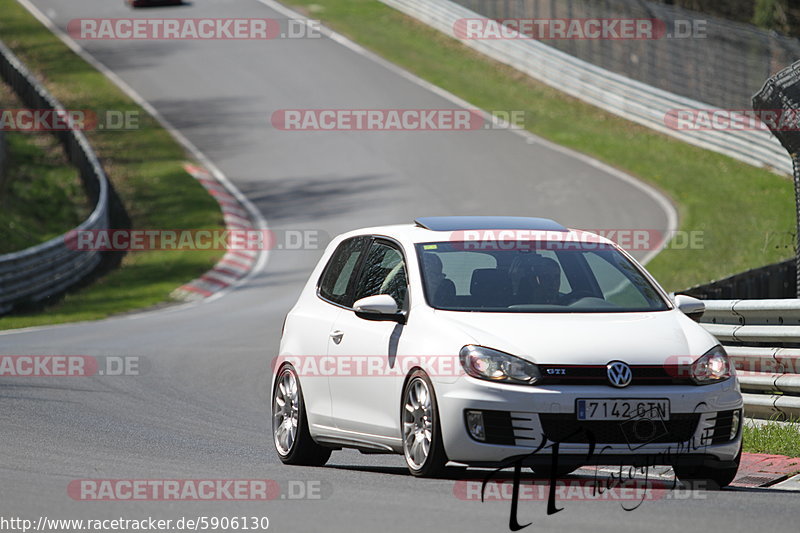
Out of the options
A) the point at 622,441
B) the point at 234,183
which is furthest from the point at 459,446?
the point at 234,183

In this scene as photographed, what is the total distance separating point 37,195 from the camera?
33312 millimetres

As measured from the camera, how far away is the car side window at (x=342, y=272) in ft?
31.2

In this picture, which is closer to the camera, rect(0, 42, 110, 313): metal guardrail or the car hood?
the car hood

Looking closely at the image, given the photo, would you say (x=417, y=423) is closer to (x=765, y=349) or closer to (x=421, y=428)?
(x=421, y=428)

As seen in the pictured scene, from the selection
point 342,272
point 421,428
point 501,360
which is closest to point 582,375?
point 501,360

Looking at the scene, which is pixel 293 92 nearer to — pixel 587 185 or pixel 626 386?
pixel 587 185

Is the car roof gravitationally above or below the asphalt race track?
above

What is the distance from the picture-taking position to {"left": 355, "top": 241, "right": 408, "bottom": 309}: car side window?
8.95m

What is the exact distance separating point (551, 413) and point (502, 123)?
3300 centimetres

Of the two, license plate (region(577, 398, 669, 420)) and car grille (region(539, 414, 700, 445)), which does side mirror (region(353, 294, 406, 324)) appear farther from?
license plate (region(577, 398, 669, 420))

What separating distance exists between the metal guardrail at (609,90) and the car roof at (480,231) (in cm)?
2436

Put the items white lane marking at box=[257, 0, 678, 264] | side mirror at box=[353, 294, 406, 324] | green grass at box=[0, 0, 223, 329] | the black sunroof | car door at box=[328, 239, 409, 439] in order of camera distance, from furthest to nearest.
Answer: white lane marking at box=[257, 0, 678, 264] < green grass at box=[0, 0, 223, 329] < the black sunroof < car door at box=[328, 239, 409, 439] < side mirror at box=[353, 294, 406, 324]

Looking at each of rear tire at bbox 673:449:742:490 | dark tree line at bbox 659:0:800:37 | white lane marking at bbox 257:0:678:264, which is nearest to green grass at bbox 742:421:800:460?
rear tire at bbox 673:449:742:490

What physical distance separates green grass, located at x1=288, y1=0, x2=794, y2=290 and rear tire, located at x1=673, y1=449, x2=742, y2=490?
1159 centimetres
